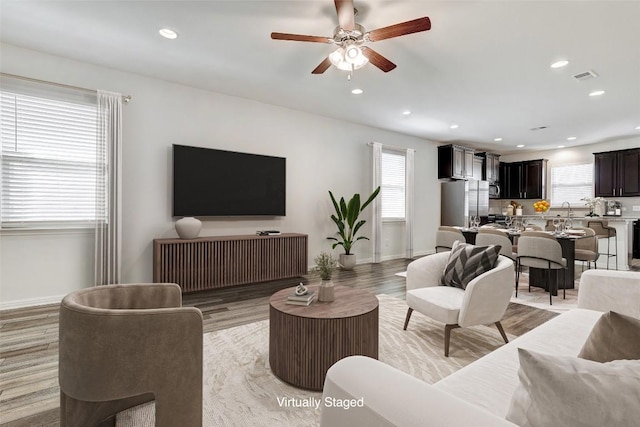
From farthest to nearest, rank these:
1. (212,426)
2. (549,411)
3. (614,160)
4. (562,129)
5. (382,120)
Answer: (614,160)
(562,129)
(382,120)
(212,426)
(549,411)

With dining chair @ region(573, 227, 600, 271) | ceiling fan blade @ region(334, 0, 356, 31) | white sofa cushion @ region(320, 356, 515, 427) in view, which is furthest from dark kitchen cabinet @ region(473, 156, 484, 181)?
white sofa cushion @ region(320, 356, 515, 427)

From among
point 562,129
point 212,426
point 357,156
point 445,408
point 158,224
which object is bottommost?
point 212,426

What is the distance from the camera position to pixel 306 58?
327 cm

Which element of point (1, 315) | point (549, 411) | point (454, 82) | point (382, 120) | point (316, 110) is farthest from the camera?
point (382, 120)

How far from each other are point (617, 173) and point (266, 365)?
28.1 feet

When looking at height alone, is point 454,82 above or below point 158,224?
above

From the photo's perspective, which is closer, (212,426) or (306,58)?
(212,426)

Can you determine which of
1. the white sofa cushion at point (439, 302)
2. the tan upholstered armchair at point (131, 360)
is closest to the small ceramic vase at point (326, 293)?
the white sofa cushion at point (439, 302)

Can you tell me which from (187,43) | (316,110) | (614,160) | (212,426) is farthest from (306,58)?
(614,160)

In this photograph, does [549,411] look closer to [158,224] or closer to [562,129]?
[158,224]

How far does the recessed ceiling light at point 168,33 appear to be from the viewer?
278 cm

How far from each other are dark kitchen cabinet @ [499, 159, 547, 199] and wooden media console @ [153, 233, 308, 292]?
271 inches

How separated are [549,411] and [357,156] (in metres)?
5.52

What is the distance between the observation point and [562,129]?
596 centimetres
